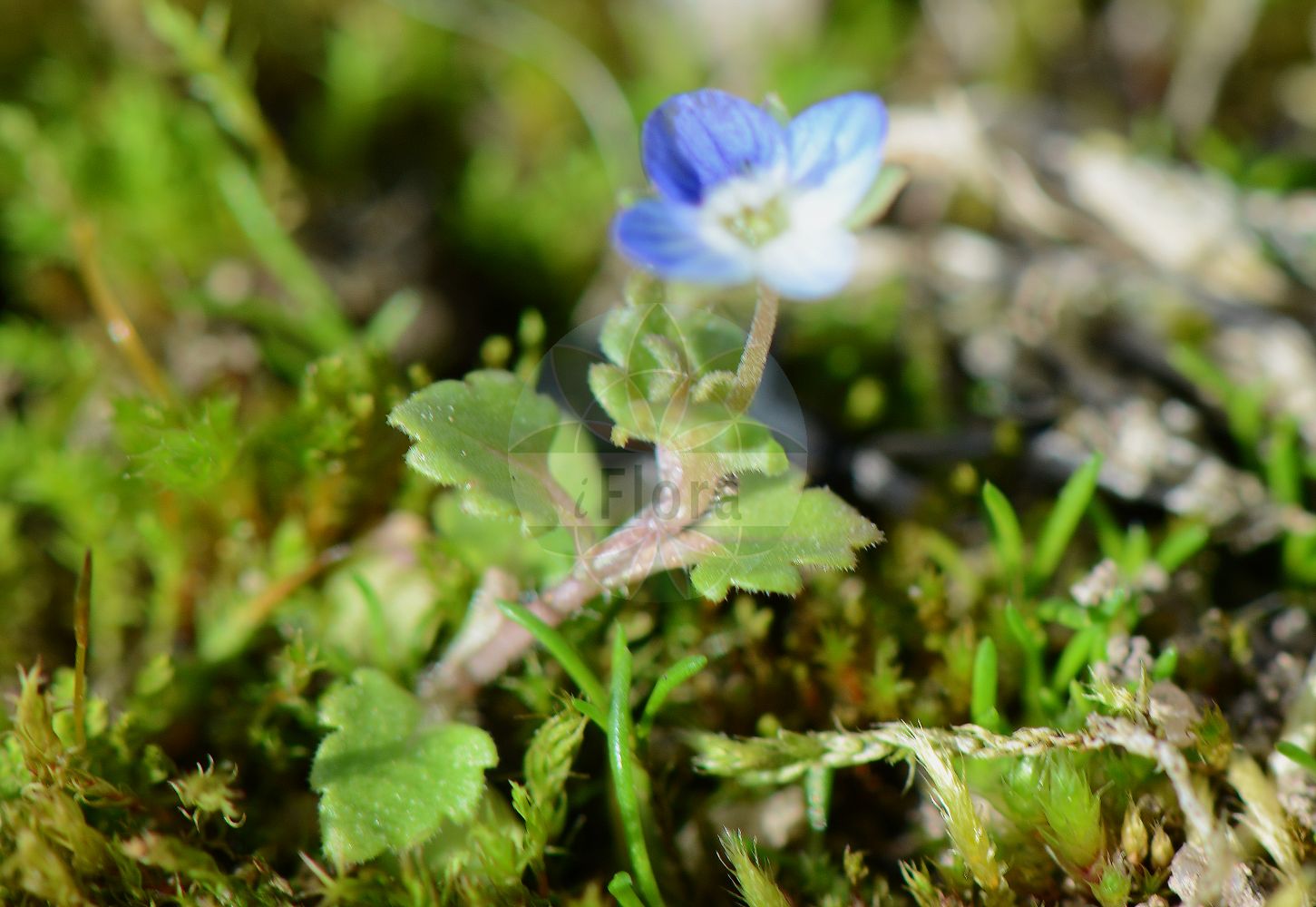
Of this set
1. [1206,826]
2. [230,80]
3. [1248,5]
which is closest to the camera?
[1206,826]

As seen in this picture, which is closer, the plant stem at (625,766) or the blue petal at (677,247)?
the blue petal at (677,247)

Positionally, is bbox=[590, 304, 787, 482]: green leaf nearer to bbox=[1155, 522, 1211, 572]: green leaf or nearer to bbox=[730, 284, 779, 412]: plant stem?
bbox=[730, 284, 779, 412]: plant stem

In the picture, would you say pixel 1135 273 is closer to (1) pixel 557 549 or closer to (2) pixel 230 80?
(1) pixel 557 549

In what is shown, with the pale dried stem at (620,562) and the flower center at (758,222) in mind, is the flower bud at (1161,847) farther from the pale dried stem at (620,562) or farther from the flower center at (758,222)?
the flower center at (758,222)

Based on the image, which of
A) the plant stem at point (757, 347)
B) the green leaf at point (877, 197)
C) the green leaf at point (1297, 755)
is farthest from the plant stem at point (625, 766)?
the green leaf at point (1297, 755)

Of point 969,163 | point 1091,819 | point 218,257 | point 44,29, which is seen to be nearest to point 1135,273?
point 969,163

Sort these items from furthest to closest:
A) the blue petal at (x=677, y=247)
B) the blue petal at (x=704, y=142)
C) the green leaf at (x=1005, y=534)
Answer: the green leaf at (x=1005, y=534)
the blue petal at (x=704, y=142)
the blue petal at (x=677, y=247)

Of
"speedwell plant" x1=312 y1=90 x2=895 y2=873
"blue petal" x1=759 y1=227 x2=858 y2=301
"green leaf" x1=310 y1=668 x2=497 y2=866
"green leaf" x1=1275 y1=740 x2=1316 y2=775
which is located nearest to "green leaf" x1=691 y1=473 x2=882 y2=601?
"speedwell plant" x1=312 y1=90 x2=895 y2=873
